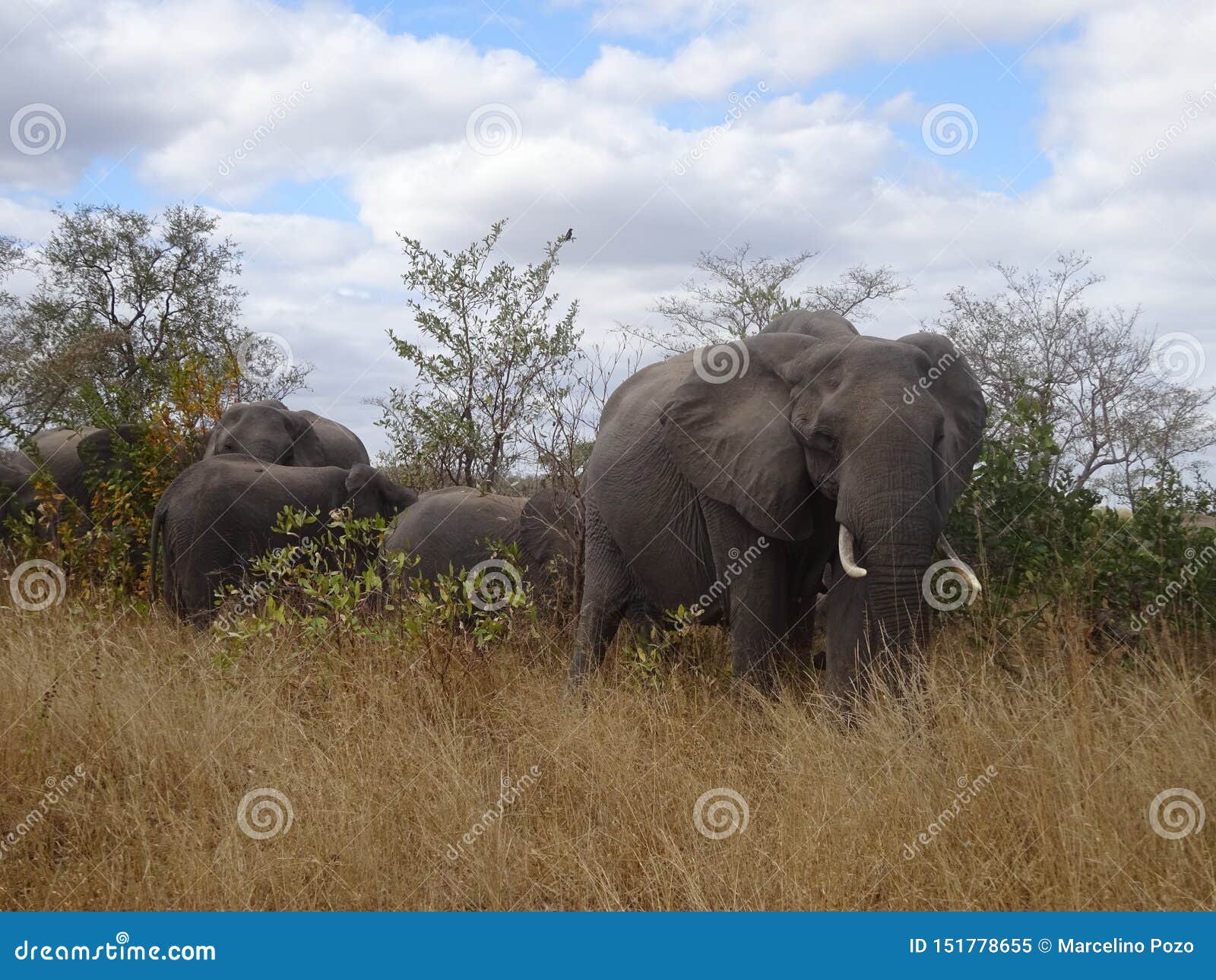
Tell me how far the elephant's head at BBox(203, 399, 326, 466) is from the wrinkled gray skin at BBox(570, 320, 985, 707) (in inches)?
206

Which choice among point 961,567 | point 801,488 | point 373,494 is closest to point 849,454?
point 801,488

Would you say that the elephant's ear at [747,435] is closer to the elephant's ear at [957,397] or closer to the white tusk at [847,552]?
the white tusk at [847,552]

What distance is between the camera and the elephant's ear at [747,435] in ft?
21.5

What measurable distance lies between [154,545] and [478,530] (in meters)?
2.69

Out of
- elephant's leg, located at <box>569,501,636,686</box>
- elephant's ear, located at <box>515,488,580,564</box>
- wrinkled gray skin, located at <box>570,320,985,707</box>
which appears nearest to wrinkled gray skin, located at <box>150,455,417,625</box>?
elephant's ear, located at <box>515,488,580,564</box>

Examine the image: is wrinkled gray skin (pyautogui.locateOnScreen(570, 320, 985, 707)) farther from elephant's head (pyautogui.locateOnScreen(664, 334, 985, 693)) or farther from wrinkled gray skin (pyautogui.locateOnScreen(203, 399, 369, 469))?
wrinkled gray skin (pyautogui.locateOnScreen(203, 399, 369, 469))

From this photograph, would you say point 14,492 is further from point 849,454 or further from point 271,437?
point 849,454

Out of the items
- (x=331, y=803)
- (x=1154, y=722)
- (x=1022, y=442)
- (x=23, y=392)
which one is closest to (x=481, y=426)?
(x=1022, y=442)

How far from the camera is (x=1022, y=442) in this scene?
816 cm

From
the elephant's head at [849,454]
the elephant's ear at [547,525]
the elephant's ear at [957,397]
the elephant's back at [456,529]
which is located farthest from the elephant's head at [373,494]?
the elephant's ear at [957,397]

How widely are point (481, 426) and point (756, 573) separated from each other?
445cm

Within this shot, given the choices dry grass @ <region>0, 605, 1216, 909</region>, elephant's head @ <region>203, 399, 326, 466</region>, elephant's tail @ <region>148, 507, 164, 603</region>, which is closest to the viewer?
dry grass @ <region>0, 605, 1216, 909</region>

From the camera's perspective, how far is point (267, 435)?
12.5m

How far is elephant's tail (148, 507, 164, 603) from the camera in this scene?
10531mm
